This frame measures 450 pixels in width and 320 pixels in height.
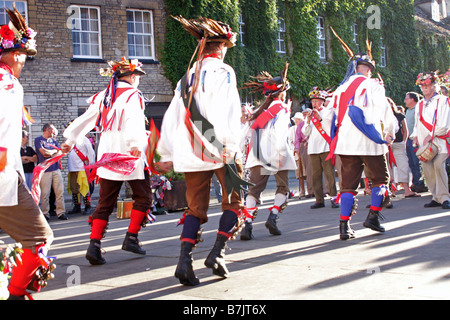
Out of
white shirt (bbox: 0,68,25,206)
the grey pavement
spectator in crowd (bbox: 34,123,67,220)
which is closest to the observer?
white shirt (bbox: 0,68,25,206)

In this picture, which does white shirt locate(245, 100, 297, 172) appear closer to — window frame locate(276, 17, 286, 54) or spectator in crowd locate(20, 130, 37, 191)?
spectator in crowd locate(20, 130, 37, 191)

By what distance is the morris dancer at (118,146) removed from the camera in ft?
20.6

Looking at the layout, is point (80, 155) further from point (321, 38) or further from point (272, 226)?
point (321, 38)

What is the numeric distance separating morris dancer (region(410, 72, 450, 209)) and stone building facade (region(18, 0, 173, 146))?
1219 cm

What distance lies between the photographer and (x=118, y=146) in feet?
21.1

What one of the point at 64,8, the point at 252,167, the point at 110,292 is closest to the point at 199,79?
the point at 110,292

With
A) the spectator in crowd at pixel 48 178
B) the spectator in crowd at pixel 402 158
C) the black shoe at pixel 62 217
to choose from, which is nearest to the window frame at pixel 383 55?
the spectator in crowd at pixel 402 158

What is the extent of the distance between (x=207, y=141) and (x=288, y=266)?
4.44ft

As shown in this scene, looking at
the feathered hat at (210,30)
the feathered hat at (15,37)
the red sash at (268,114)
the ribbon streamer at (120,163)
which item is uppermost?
the feathered hat at (210,30)

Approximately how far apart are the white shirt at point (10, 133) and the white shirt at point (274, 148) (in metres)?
3.92

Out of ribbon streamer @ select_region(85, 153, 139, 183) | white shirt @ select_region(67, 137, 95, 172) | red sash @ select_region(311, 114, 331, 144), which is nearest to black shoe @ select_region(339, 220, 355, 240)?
ribbon streamer @ select_region(85, 153, 139, 183)

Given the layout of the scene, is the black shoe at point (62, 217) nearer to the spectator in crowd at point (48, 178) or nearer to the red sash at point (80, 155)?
the spectator in crowd at point (48, 178)

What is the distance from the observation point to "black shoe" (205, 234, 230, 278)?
499cm
